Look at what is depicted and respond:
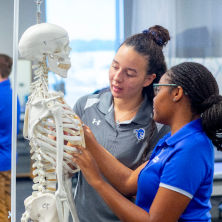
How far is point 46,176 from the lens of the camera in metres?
1.07

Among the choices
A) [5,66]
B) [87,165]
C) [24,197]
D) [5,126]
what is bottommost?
[24,197]

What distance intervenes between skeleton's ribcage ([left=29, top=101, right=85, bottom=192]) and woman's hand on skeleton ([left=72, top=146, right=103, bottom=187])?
0.06 ft

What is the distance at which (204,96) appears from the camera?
1.03 meters

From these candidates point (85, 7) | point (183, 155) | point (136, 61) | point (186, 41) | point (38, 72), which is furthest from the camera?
point (85, 7)

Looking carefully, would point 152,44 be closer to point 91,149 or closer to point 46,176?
point 91,149

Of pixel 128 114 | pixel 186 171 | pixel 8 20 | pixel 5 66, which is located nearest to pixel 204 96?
pixel 186 171

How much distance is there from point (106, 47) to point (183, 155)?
3.21m

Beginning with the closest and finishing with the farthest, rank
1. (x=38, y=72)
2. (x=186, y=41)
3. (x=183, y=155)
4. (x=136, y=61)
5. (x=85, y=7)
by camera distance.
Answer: (x=183, y=155) < (x=38, y=72) < (x=136, y=61) < (x=186, y=41) < (x=85, y=7)

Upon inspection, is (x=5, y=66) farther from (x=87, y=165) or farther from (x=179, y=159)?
(x=179, y=159)

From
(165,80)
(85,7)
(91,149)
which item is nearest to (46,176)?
(91,149)

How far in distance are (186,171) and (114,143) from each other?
0.34m

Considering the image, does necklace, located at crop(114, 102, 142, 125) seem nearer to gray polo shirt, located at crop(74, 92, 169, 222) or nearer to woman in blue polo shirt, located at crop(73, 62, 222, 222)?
gray polo shirt, located at crop(74, 92, 169, 222)

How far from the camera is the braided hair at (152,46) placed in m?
1.26

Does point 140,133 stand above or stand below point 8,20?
below
